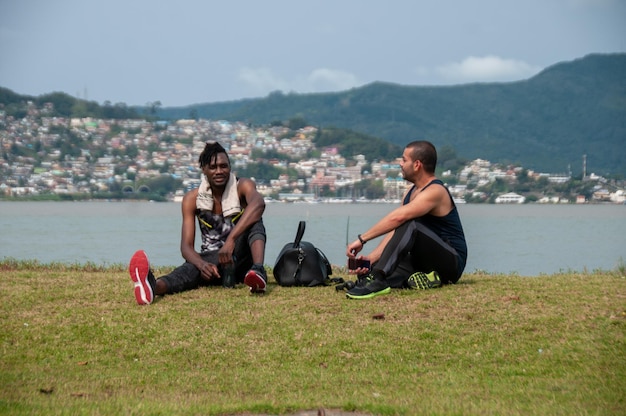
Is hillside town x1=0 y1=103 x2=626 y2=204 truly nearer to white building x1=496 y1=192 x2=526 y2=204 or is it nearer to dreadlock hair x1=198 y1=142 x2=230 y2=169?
white building x1=496 y1=192 x2=526 y2=204

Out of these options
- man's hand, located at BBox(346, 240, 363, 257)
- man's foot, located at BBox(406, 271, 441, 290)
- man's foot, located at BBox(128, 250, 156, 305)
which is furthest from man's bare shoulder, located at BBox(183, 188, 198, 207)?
man's foot, located at BBox(406, 271, 441, 290)

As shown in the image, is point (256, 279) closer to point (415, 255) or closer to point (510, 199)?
point (415, 255)

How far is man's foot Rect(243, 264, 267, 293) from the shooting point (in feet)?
29.6

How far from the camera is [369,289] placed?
8984 mm

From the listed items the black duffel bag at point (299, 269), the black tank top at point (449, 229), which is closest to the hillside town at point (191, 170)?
the black duffel bag at point (299, 269)

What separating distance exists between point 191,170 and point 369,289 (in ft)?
402

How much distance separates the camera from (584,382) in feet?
20.4

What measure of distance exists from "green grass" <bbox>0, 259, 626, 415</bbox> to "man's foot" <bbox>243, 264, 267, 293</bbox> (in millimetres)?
183

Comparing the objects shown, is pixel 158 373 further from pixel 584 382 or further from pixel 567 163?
pixel 567 163

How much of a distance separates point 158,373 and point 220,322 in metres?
1.44

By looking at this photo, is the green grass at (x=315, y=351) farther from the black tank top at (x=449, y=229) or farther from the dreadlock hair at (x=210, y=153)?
the dreadlock hair at (x=210, y=153)

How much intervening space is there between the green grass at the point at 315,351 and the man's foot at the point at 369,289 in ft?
0.36

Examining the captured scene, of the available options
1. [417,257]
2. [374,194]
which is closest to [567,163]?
[374,194]

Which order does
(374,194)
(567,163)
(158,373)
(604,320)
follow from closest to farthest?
1. (158,373)
2. (604,320)
3. (374,194)
4. (567,163)
